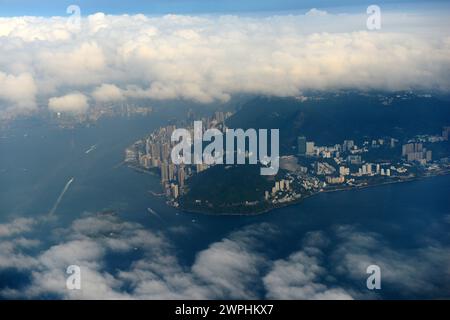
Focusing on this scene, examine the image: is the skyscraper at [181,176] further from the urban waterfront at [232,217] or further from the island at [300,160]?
the urban waterfront at [232,217]

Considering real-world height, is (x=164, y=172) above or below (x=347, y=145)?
below

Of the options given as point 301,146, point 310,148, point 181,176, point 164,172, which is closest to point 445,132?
point 310,148

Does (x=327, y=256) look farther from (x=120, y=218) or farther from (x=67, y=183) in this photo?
(x=67, y=183)

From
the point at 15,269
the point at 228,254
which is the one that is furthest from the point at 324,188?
the point at 15,269

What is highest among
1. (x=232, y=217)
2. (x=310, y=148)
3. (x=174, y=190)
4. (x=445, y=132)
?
(x=445, y=132)

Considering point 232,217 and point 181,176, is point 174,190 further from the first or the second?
Result: point 232,217

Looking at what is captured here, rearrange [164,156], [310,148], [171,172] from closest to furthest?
1. [171,172]
2. [164,156]
3. [310,148]

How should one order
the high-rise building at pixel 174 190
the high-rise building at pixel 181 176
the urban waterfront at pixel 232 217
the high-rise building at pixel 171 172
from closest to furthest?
the urban waterfront at pixel 232 217, the high-rise building at pixel 174 190, the high-rise building at pixel 181 176, the high-rise building at pixel 171 172

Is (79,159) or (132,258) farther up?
(79,159)

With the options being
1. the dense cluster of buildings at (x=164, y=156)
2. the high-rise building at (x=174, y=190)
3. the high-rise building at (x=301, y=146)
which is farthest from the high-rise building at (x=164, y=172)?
the high-rise building at (x=301, y=146)

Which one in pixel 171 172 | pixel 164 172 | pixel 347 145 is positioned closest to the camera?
pixel 171 172
